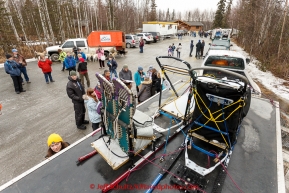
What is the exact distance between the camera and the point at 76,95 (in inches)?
177

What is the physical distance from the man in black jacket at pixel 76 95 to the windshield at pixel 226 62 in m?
4.77

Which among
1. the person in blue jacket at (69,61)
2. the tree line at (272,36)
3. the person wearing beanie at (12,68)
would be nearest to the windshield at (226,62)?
the tree line at (272,36)

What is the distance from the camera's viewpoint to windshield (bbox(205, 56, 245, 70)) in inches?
239

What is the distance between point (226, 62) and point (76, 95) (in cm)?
539

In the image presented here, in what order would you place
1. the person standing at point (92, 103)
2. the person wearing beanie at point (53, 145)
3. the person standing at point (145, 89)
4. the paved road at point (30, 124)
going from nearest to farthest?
the person wearing beanie at point (53, 145), the paved road at point (30, 124), the person standing at point (92, 103), the person standing at point (145, 89)

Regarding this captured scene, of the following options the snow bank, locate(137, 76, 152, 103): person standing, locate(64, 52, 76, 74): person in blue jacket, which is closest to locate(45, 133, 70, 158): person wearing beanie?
locate(137, 76, 152, 103): person standing

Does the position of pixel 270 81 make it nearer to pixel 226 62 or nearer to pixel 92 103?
pixel 226 62

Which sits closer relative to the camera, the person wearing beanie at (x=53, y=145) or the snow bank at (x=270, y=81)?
the person wearing beanie at (x=53, y=145)

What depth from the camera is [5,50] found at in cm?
1313

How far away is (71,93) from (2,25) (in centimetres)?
1347

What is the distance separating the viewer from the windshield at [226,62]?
239 inches

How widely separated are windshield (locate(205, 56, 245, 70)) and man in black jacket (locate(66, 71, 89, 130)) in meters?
4.77

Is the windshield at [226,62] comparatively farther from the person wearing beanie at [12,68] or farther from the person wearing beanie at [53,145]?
the person wearing beanie at [12,68]

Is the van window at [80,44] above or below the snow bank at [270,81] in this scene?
above
